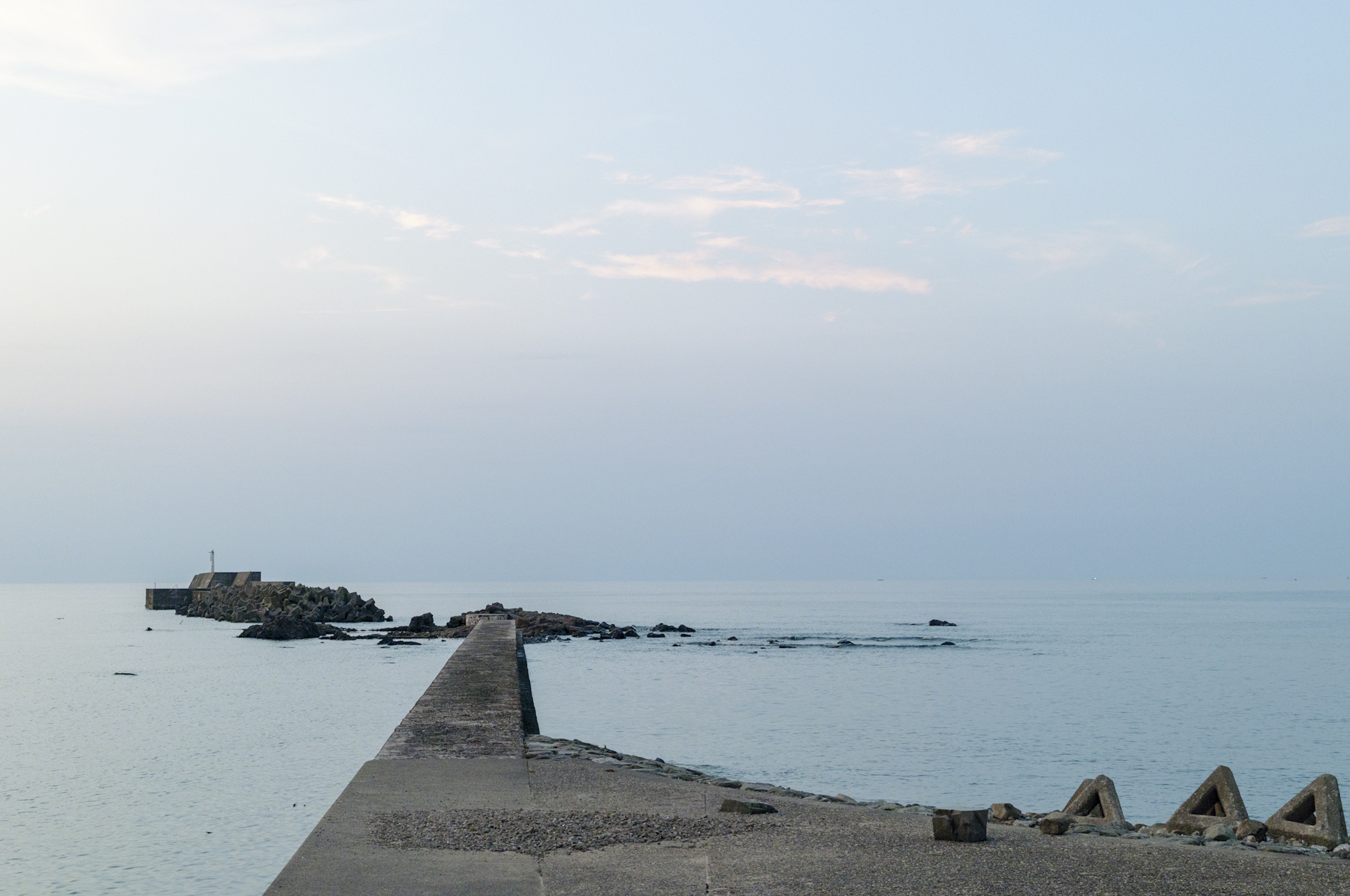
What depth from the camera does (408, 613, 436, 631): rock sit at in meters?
46.3

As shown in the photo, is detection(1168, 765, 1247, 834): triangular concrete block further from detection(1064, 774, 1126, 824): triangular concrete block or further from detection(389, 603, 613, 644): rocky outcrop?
detection(389, 603, 613, 644): rocky outcrop

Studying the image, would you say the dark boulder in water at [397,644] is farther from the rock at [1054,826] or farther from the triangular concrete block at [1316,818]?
the rock at [1054,826]

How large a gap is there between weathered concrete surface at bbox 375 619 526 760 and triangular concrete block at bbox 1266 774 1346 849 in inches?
223

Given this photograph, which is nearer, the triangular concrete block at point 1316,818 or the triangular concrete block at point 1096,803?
the triangular concrete block at point 1316,818

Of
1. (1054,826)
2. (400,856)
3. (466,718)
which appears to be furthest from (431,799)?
(466,718)

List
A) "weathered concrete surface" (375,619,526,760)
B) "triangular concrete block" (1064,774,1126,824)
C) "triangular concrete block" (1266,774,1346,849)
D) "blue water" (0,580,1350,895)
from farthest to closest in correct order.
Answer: "blue water" (0,580,1350,895) < "weathered concrete surface" (375,619,526,760) < "triangular concrete block" (1064,774,1126,824) < "triangular concrete block" (1266,774,1346,849)

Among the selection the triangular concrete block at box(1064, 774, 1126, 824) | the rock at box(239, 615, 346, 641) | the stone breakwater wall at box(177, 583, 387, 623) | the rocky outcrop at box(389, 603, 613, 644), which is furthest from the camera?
the stone breakwater wall at box(177, 583, 387, 623)

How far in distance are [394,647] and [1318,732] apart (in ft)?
91.3

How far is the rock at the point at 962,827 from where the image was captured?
5887 millimetres

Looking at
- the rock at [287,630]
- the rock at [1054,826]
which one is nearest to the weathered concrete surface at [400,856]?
the rock at [1054,826]

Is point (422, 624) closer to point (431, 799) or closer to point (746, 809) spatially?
point (431, 799)

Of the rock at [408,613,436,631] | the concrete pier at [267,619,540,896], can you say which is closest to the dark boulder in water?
the rock at [408,613,436,631]

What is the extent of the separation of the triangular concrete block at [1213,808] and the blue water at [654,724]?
15.7 feet

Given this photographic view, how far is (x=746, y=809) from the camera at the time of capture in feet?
22.0
